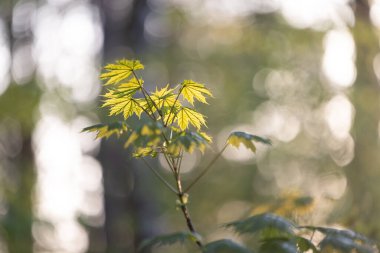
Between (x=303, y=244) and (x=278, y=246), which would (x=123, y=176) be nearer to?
(x=303, y=244)

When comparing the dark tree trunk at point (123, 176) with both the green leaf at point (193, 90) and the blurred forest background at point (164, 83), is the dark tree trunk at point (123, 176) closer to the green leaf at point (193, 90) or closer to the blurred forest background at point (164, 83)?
the blurred forest background at point (164, 83)

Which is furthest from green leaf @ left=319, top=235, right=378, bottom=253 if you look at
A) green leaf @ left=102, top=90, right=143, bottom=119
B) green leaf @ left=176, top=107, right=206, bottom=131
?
green leaf @ left=102, top=90, right=143, bottom=119

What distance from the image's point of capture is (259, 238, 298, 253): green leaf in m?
1.87

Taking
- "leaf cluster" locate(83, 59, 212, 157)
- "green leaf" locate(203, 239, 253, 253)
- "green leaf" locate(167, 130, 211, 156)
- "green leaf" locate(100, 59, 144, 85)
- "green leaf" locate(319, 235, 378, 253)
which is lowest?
"green leaf" locate(319, 235, 378, 253)

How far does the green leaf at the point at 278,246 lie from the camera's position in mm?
1873

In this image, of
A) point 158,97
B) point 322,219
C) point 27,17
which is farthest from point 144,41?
point 158,97

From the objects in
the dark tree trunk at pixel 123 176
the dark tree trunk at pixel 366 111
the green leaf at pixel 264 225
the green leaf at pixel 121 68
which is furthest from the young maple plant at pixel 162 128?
the dark tree trunk at pixel 123 176

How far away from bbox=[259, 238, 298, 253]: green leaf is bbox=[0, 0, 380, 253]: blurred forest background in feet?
4.10

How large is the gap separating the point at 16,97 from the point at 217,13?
3.83m

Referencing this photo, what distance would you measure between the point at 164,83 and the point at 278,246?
920cm

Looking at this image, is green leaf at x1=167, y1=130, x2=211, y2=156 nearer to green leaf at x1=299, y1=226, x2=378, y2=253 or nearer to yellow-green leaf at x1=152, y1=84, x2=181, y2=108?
yellow-green leaf at x1=152, y1=84, x2=181, y2=108

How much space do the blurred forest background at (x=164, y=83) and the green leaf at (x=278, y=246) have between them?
4.10 ft

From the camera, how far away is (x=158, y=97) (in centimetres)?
218

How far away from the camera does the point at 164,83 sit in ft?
36.0
